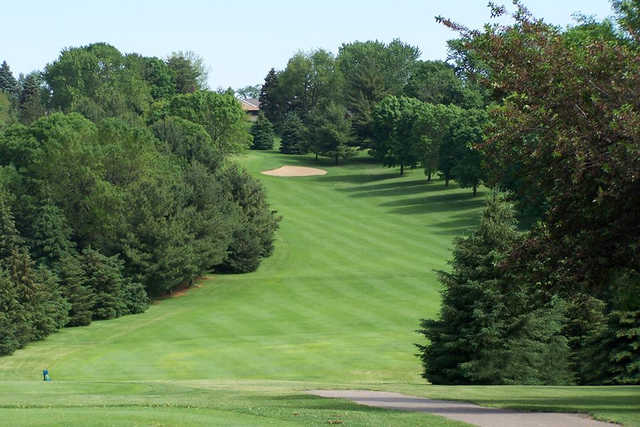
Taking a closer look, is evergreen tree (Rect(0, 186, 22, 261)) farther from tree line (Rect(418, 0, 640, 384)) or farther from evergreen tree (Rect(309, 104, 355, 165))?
evergreen tree (Rect(309, 104, 355, 165))

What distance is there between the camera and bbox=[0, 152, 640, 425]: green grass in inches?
758

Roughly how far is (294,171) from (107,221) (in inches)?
1971

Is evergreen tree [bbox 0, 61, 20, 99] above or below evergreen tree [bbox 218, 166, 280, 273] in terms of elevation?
above

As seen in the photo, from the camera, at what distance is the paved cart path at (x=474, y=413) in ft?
54.7

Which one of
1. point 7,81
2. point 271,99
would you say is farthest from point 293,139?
point 7,81

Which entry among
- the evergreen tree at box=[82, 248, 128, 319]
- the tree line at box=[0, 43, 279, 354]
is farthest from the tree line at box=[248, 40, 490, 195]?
the evergreen tree at box=[82, 248, 128, 319]

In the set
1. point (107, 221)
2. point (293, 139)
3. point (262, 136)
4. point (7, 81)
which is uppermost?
point (7, 81)

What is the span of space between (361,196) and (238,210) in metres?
27.3

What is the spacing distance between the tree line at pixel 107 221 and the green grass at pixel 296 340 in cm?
212

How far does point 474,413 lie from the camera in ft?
59.7

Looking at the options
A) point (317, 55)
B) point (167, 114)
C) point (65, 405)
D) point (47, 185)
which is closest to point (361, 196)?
point (167, 114)

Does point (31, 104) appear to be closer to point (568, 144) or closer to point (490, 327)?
point (490, 327)

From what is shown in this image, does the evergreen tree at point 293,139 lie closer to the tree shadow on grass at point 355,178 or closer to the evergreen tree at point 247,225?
the tree shadow on grass at point 355,178

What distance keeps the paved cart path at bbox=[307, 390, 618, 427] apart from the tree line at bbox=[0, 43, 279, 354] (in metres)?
34.6
